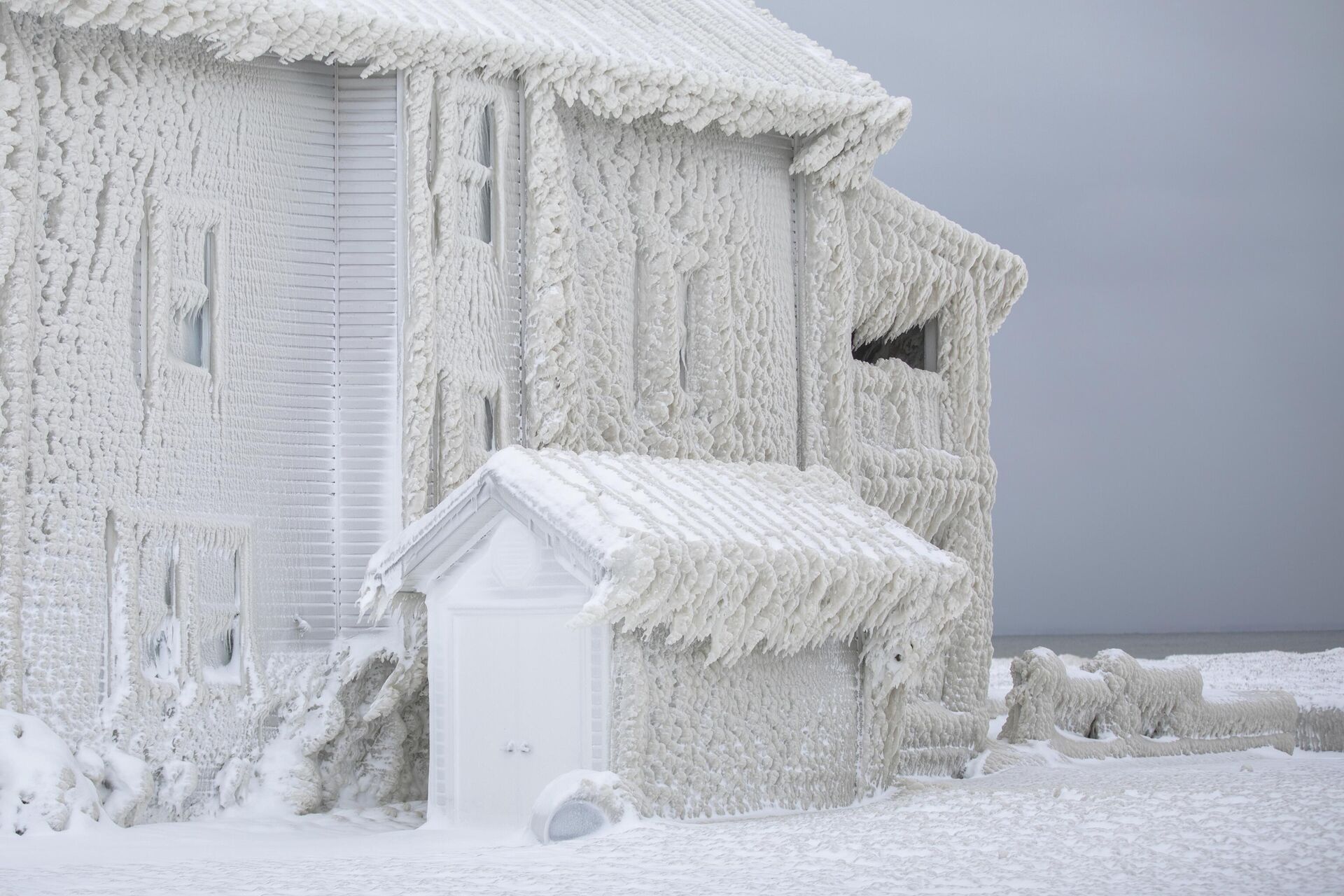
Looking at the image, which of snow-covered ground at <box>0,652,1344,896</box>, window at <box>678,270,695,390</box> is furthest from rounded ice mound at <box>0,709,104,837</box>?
window at <box>678,270,695,390</box>

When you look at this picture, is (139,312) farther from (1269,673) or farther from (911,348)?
(1269,673)

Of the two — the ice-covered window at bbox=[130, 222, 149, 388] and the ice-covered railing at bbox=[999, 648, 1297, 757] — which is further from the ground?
the ice-covered window at bbox=[130, 222, 149, 388]

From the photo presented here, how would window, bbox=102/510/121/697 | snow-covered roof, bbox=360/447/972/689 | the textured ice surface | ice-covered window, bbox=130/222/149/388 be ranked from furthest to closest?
the textured ice surface
ice-covered window, bbox=130/222/149/388
window, bbox=102/510/121/697
snow-covered roof, bbox=360/447/972/689

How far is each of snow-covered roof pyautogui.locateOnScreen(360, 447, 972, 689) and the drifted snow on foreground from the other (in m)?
1.34

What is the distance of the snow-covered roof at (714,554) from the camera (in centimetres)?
1023

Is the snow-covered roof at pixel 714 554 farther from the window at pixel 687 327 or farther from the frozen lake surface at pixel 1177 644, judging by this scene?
the frozen lake surface at pixel 1177 644

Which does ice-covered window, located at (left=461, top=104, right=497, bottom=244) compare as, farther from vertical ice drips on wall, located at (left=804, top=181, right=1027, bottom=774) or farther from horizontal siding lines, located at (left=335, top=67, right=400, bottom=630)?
vertical ice drips on wall, located at (left=804, top=181, right=1027, bottom=774)

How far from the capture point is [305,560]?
1230cm

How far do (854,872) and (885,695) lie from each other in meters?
4.59

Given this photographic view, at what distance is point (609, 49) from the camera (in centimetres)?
1334

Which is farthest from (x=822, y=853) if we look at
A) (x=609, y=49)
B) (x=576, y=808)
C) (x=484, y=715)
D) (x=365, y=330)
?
(x=609, y=49)

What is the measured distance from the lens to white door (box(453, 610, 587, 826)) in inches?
415

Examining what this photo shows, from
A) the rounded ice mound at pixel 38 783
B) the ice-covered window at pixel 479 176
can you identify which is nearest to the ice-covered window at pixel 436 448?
the ice-covered window at pixel 479 176

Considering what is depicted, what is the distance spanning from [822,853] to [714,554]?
243 centimetres
